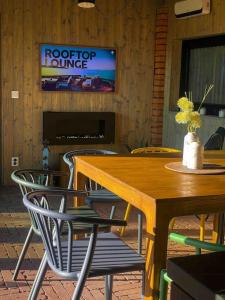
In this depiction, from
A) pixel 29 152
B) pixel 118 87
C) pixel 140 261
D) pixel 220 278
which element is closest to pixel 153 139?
pixel 118 87

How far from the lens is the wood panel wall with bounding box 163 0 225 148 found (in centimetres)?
521

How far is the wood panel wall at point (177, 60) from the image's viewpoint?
205 inches

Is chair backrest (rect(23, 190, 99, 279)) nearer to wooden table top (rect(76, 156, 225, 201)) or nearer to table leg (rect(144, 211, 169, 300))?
table leg (rect(144, 211, 169, 300))

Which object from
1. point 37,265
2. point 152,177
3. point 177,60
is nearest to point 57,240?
point 152,177

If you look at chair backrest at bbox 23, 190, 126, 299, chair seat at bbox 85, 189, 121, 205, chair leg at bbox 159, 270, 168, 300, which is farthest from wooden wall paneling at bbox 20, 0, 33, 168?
chair leg at bbox 159, 270, 168, 300

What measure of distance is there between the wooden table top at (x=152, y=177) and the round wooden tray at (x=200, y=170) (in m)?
0.05

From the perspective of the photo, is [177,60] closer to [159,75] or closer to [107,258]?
[159,75]

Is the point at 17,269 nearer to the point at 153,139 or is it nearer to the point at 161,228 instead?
the point at 161,228

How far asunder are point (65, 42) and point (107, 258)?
424cm

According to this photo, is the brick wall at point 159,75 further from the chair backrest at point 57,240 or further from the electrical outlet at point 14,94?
the chair backrest at point 57,240

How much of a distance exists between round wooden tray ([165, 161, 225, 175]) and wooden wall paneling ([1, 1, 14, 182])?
3458 millimetres

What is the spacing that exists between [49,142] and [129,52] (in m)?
1.70

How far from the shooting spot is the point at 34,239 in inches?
145

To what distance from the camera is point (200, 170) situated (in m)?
2.53
